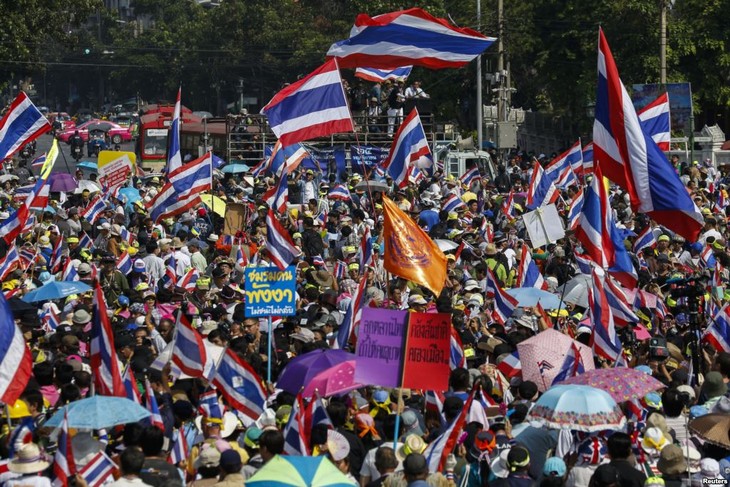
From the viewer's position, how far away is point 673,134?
37.2 meters

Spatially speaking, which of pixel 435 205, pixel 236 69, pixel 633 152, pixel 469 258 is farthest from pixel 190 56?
pixel 633 152

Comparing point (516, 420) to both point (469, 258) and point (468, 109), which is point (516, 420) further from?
point (468, 109)

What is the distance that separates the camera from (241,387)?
1025 centimetres

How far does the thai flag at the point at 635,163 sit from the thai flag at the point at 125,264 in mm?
6805

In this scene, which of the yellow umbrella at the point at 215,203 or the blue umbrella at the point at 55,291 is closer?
the blue umbrella at the point at 55,291

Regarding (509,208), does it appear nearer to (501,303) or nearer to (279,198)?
(279,198)

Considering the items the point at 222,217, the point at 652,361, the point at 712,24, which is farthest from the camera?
the point at 712,24

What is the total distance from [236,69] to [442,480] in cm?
7251

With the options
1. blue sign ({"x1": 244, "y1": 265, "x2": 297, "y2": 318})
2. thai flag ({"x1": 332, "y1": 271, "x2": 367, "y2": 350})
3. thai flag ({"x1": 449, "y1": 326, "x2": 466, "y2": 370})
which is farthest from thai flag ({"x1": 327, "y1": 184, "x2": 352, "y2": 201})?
thai flag ({"x1": 449, "y1": 326, "x2": 466, "y2": 370})

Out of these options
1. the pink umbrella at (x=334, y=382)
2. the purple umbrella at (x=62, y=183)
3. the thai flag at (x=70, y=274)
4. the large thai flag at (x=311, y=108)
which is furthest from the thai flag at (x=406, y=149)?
the pink umbrella at (x=334, y=382)

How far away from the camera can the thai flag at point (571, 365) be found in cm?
1138

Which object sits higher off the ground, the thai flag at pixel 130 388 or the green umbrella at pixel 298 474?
the green umbrella at pixel 298 474

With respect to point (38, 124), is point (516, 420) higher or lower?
lower

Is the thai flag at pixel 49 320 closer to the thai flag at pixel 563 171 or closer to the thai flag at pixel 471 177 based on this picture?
the thai flag at pixel 563 171
